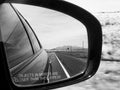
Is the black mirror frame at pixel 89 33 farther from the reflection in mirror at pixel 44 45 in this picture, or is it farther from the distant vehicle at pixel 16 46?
the distant vehicle at pixel 16 46

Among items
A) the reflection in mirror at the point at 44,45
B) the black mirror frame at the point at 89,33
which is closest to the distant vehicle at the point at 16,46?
the reflection in mirror at the point at 44,45

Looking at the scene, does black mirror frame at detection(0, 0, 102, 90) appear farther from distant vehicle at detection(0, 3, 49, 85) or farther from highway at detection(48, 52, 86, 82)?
distant vehicle at detection(0, 3, 49, 85)

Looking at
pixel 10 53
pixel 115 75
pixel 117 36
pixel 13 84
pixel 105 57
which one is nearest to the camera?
pixel 13 84

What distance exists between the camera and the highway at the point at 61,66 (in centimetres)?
193

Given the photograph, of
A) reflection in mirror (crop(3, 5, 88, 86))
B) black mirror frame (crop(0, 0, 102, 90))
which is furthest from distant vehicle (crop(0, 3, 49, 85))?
black mirror frame (crop(0, 0, 102, 90))

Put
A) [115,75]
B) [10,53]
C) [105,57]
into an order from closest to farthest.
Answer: [10,53]
[115,75]
[105,57]

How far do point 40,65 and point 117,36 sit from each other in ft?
41.4

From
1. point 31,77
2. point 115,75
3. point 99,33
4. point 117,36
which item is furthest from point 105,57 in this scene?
point 31,77

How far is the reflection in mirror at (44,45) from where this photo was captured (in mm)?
1782

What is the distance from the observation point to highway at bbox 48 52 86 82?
1930 millimetres

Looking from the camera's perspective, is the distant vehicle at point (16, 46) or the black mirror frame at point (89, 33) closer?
the distant vehicle at point (16, 46)

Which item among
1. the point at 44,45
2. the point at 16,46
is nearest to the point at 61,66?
the point at 44,45

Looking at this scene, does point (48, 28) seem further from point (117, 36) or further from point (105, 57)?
point (117, 36)

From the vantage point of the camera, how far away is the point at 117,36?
569 inches
